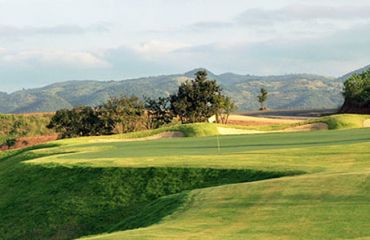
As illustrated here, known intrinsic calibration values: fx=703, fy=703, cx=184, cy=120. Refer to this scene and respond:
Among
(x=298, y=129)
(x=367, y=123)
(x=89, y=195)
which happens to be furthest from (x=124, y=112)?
(x=89, y=195)

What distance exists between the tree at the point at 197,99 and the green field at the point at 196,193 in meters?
28.2

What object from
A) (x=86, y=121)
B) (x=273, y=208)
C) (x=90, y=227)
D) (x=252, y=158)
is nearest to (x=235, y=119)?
(x=86, y=121)

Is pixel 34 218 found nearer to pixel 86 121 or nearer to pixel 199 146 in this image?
pixel 199 146

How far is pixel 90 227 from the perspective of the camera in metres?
25.4

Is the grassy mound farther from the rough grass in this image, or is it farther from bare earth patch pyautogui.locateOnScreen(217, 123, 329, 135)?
bare earth patch pyautogui.locateOnScreen(217, 123, 329, 135)

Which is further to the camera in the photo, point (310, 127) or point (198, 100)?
point (198, 100)

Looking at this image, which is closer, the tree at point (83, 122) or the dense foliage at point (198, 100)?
the dense foliage at point (198, 100)

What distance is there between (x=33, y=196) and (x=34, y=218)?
2614mm

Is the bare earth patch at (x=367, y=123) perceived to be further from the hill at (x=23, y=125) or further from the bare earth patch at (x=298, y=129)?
the hill at (x=23, y=125)

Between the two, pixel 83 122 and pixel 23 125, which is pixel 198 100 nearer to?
pixel 83 122

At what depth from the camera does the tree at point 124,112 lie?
71062 mm

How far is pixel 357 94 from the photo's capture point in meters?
87.1

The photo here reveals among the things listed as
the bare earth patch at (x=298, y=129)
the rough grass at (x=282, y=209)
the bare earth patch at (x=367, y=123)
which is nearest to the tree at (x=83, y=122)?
the bare earth patch at (x=298, y=129)

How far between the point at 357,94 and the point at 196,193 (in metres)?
68.4
